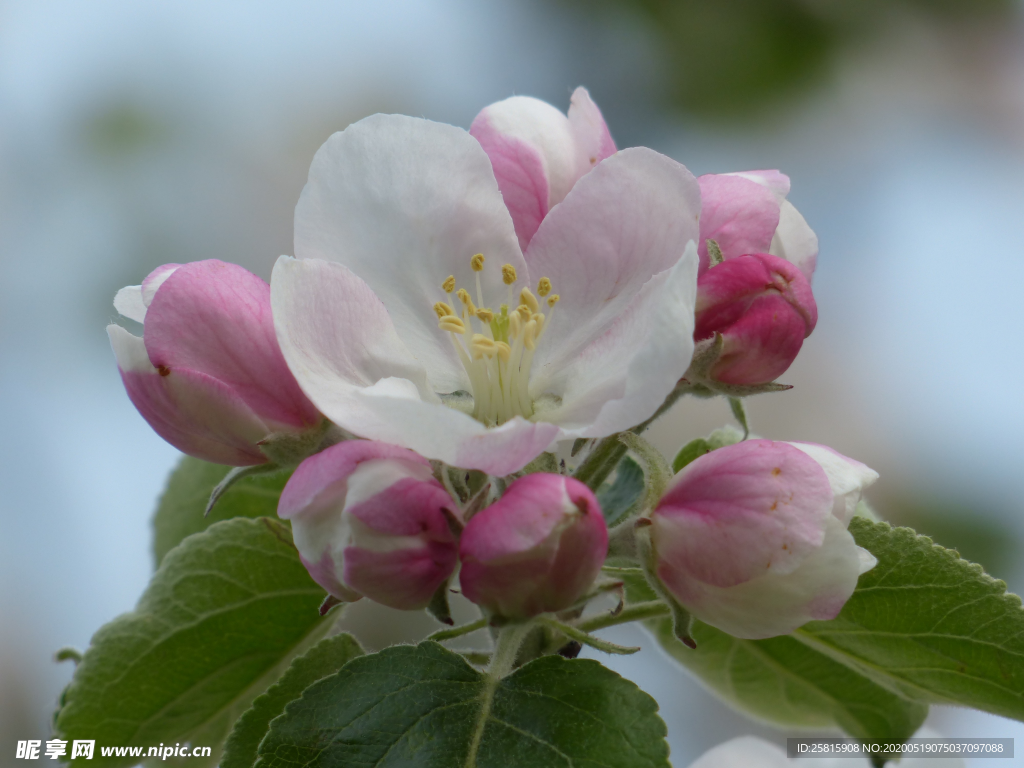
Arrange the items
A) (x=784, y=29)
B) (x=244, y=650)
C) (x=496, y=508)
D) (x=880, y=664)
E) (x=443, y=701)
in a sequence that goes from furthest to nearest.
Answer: (x=784, y=29) → (x=244, y=650) → (x=880, y=664) → (x=443, y=701) → (x=496, y=508)

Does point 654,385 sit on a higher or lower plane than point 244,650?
higher

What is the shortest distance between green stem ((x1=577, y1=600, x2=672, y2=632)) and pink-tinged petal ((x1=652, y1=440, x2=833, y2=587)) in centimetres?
24

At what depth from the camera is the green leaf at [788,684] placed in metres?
→ 1.07

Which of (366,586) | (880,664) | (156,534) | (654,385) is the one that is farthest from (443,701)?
(156,534)

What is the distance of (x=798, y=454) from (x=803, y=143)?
4.04 m

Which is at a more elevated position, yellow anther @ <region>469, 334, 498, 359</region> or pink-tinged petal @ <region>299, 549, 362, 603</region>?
yellow anther @ <region>469, 334, 498, 359</region>

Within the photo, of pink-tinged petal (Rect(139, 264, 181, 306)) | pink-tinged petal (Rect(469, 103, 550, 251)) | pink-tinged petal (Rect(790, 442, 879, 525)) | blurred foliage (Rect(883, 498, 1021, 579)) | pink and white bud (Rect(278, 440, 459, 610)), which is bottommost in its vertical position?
blurred foliage (Rect(883, 498, 1021, 579))

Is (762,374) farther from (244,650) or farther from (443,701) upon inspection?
(244,650)

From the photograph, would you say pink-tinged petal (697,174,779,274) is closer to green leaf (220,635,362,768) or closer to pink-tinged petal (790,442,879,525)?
pink-tinged petal (790,442,879,525)

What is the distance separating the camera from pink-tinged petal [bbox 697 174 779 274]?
80 centimetres

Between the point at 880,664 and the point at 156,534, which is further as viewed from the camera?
the point at 156,534

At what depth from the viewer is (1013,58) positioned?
14.1 ft

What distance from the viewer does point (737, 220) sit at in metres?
0.80

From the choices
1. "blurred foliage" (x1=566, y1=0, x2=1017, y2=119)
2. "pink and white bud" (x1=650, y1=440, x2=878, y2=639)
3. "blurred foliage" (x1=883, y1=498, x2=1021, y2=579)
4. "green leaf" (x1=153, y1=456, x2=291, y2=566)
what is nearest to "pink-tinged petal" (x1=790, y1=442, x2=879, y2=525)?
"pink and white bud" (x1=650, y1=440, x2=878, y2=639)
